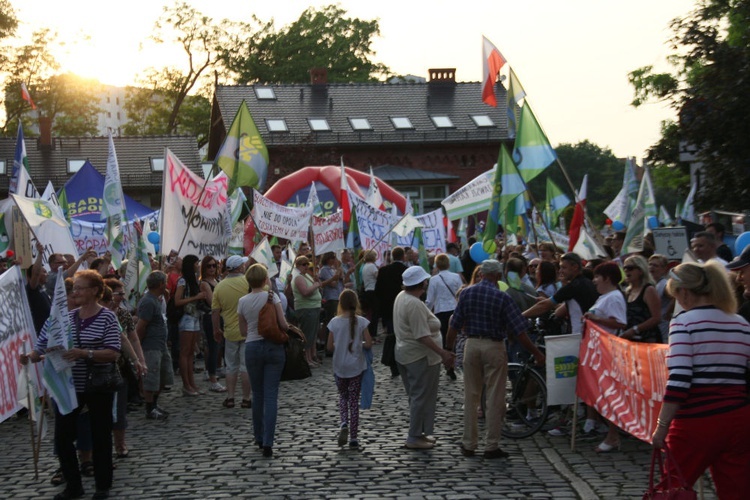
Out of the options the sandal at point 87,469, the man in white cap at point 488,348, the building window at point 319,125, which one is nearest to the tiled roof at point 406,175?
the building window at point 319,125

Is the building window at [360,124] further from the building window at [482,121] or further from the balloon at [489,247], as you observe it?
the balloon at [489,247]

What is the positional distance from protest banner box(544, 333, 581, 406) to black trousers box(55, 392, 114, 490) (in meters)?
3.99

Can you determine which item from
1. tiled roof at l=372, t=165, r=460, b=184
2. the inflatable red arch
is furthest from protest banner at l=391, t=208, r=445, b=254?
tiled roof at l=372, t=165, r=460, b=184

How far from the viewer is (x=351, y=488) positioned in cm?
884

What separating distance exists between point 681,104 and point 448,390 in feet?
23.7

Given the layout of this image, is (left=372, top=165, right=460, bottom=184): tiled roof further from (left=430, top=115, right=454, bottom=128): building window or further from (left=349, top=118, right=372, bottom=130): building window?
(left=430, top=115, right=454, bottom=128): building window

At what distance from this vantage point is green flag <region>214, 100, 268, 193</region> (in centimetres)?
1753

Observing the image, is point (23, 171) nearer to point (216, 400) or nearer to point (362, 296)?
point (216, 400)

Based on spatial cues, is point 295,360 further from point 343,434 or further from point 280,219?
point 280,219

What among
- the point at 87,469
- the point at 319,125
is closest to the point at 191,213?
the point at 87,469

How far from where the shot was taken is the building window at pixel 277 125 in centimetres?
5538

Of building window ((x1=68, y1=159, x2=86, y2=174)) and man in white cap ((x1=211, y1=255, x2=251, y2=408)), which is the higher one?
building window ((x1=68, y1=159, x2=86, y2=174))

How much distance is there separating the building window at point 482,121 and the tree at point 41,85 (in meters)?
20.9

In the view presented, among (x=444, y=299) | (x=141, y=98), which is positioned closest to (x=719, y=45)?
(x=444, y=299)
